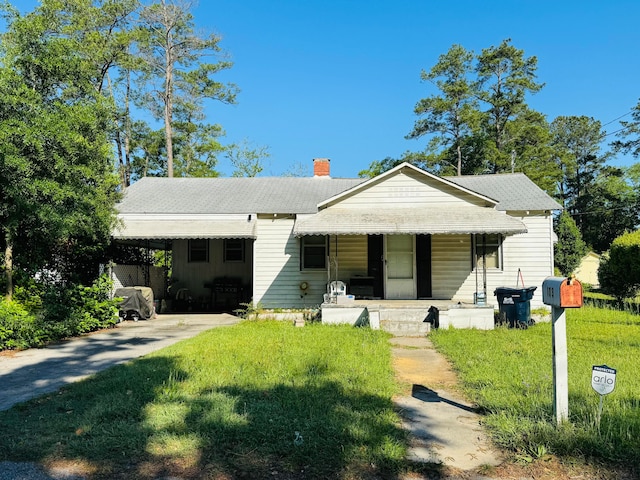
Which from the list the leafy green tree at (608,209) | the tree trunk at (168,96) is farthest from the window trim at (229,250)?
the leafy green tree at (608,209)

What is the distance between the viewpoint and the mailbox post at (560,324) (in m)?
3.60

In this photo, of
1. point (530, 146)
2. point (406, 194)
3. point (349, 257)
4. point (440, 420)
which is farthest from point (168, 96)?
point (440, 420)

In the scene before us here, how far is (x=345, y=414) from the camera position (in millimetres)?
4191

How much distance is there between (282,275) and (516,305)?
6.97 meters

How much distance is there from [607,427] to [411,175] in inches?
398

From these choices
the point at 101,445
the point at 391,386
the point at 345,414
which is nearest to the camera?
the point at 101,445

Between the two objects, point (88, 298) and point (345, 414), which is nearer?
point (345, 414)

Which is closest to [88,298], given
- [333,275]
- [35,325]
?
[35,325]

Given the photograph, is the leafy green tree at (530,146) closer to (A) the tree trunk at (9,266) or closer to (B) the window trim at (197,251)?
(B) the window trim at (197,251)

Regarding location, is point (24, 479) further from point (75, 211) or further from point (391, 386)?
point (75, 211)

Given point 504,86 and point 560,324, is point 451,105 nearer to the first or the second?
point 504,86

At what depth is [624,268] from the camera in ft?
50.3

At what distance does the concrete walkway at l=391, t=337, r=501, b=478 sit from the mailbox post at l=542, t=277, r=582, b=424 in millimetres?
723

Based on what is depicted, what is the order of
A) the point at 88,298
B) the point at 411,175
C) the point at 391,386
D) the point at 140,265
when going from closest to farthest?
1. the point at 391,386
2. the point at 88,298
3. the point at 411,175
4. the point at 140,265
